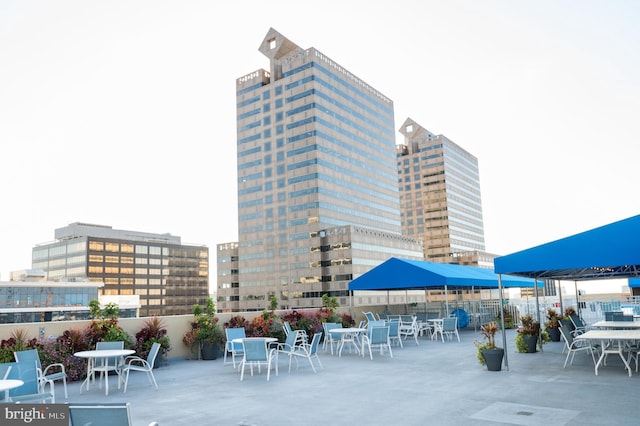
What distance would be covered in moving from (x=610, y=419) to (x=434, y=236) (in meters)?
131

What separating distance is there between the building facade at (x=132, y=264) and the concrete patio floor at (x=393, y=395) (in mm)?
100673

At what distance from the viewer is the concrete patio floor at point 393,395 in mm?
6254

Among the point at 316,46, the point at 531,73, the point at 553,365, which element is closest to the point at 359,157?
the point at 316,46

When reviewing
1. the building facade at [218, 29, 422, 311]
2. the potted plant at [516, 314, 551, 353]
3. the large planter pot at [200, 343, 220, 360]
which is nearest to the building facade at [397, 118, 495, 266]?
the building facade at [218, 29, 422, 311]

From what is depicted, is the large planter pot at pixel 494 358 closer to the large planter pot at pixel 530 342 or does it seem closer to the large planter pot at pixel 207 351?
the large planter pot at pixel 530 342

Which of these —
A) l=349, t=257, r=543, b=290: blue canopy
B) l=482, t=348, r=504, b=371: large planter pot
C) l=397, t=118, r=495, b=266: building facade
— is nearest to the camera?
l=482, t=348, r=504, b=371: large planter pot

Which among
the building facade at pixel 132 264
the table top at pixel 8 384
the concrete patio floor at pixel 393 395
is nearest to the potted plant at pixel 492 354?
the concrete patio floor at pixel 393 395

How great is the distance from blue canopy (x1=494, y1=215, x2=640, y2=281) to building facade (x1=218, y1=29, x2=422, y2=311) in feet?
249

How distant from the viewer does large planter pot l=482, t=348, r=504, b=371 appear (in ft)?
32.5

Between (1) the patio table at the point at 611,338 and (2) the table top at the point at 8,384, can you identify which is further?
(1) the patio table at the point at 611,338

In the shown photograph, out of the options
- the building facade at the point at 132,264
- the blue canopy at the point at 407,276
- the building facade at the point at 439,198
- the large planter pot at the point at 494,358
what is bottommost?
the large planter pot at the point at 494,358

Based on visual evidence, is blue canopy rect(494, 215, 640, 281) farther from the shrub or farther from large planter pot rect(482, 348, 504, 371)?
the shrub

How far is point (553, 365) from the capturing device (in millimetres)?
10438

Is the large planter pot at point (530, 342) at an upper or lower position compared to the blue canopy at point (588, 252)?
lower
